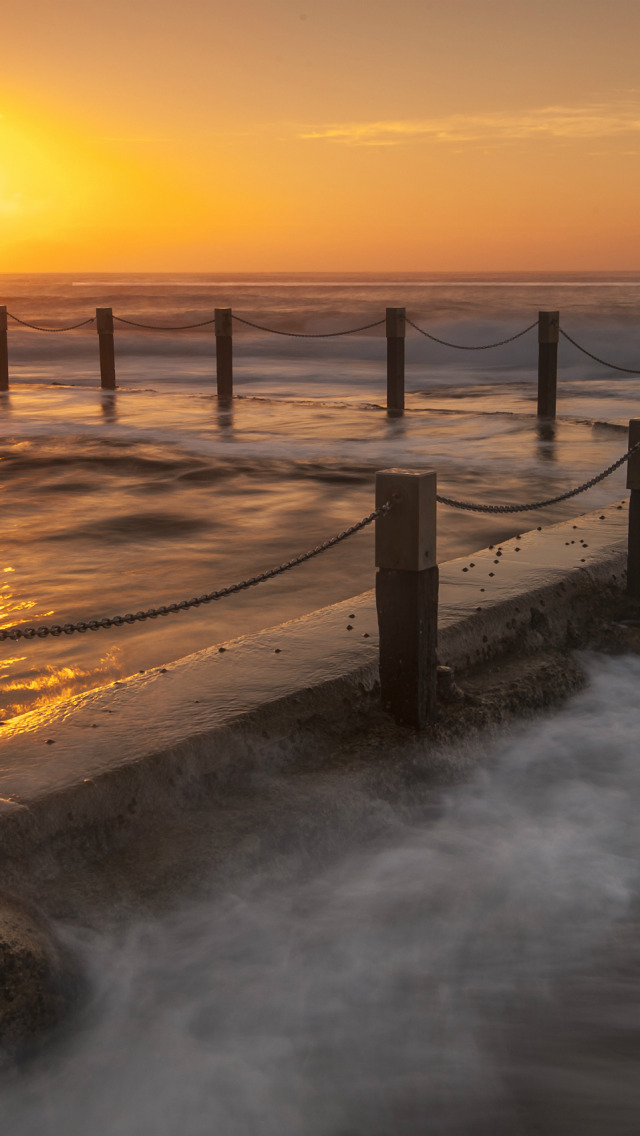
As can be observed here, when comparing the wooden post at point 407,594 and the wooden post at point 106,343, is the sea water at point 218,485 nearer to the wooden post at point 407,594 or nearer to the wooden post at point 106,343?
the wooden post at point 106,343

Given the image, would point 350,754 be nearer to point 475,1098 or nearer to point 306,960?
point 306,960

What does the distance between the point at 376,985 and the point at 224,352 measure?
13.2 meters

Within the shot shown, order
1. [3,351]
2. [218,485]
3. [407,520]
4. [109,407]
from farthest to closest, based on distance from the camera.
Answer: [3,351], [109,407], [218,485], [407,520]

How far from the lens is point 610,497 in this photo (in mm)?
8156

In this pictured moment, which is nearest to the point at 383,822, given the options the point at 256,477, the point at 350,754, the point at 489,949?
the point at 350,754

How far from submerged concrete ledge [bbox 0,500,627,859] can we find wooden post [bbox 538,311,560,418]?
24.7ft

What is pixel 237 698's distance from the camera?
372 cm

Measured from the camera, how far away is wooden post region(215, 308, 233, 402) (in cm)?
1498

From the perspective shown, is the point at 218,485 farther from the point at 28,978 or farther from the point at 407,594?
the point at 28,978

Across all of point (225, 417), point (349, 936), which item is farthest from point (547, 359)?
point (349, 936)

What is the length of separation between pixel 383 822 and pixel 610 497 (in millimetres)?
5116

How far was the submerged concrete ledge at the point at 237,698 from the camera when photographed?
10.2 ft

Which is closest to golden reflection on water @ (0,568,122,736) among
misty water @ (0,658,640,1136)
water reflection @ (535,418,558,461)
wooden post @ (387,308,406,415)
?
misty water @ (0,658,640,1136)

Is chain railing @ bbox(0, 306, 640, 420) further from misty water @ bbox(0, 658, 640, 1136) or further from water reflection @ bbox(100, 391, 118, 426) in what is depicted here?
misty water @ bbox(0, 658, 640, 1136)
